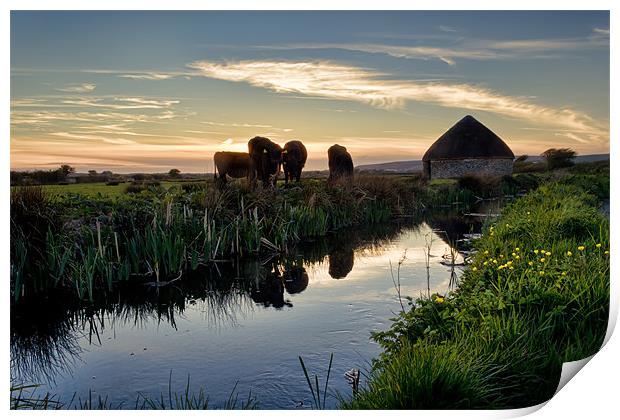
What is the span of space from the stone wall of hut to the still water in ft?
10.0

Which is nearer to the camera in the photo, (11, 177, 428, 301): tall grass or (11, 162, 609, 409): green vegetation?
(11, 162, 609, 409): green vegetation

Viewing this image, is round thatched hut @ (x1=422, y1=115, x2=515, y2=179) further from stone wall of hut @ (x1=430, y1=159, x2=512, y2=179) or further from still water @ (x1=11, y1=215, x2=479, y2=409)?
still water @ (x1=11, y1=215, x2=479, y2=409)

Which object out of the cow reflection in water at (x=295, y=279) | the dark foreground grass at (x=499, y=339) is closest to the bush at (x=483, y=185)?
the cow reflection in water at (x=295, y=279)

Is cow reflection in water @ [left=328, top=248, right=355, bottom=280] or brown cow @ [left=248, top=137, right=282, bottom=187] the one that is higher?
brown cow @ [left=248, top=137, right=282, bottom=187]

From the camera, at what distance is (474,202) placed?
37.0 ft

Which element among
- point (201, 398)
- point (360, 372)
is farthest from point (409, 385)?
point (201, 398)

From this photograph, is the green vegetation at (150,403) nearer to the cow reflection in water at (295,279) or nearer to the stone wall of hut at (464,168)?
the cow reflection in water at (295,279)

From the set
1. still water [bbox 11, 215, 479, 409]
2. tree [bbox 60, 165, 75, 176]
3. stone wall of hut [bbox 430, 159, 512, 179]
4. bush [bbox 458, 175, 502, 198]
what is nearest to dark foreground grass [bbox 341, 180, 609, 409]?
still water [bbox 11, 215, 479, 409]

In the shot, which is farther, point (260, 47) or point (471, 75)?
point (471, 75)

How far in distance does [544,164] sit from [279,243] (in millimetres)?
4069

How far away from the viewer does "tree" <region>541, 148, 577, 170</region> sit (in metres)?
4.77

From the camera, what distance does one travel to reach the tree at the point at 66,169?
4246mm

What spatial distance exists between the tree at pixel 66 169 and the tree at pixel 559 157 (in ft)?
13.1
